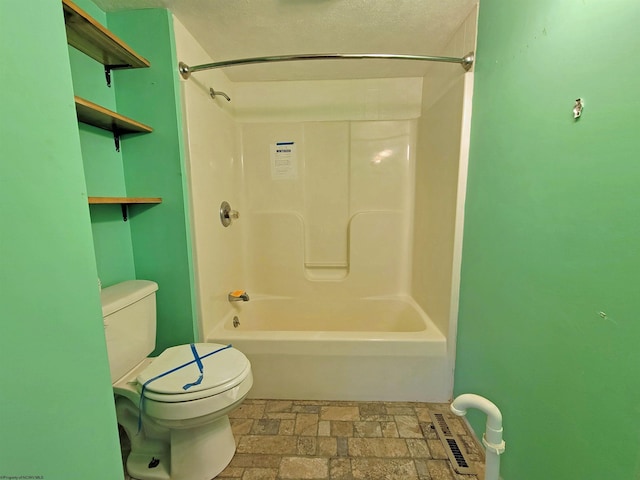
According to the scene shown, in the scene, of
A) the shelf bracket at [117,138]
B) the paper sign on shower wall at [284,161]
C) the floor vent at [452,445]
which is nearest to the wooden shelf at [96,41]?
the shelf bracket at [117,138]

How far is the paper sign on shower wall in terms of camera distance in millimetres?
2080

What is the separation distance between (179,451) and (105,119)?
4.74 feet

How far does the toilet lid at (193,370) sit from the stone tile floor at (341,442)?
1.55ft

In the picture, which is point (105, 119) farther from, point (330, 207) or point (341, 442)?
point (341, 442)

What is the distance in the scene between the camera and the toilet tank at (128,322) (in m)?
1.05

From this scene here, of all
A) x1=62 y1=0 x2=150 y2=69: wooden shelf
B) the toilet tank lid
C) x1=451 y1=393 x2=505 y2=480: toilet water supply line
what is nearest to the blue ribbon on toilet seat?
the toilet tank lid

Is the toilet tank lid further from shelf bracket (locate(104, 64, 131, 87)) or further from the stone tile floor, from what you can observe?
shelf bracket (locate(104, 64, 131, 87))

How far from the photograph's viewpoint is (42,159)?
1.47 ft

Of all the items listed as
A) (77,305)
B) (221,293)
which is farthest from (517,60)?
(221,293)

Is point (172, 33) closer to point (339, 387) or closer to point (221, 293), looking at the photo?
point (221, 293)

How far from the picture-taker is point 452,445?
123 cm

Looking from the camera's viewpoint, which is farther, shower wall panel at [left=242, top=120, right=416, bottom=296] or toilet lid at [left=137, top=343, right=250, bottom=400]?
shower wall panel at [left=242, top=120, right=416, bottom=296]

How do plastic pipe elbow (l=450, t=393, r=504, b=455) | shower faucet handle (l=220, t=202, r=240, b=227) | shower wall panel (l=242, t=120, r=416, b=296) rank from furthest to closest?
1. shower wall panel (l=242, t=120, r=416, b=296)
2. shower faucet handle (l=220, t=202, r=240, b=227)
3. plastic pipe elbow (l=450, t=393, r=504, b=455)

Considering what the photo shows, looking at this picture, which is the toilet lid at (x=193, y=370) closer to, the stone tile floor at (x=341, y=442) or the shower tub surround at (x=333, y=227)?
the shower tub surround at (x=333, y=227)
